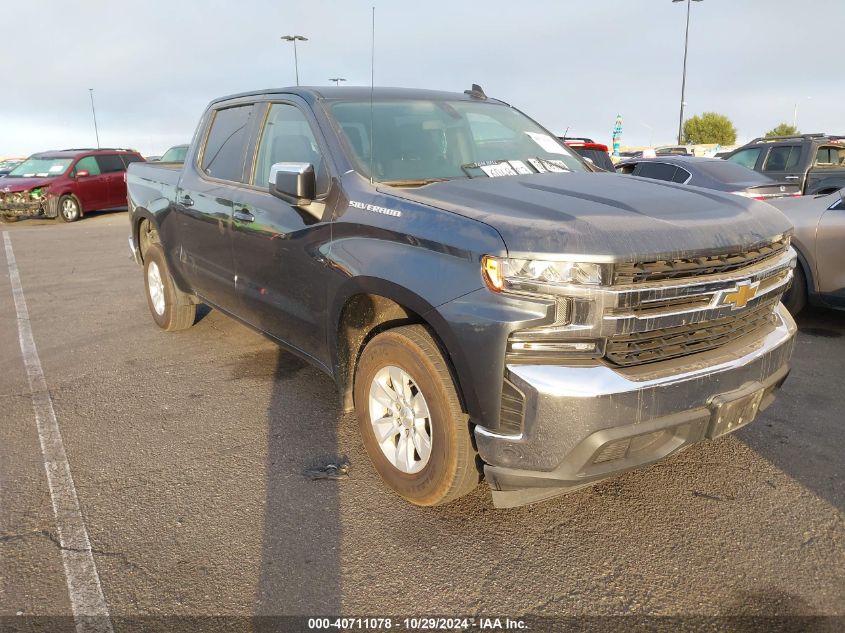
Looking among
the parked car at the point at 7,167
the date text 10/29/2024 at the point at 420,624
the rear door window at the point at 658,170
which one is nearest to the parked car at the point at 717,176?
the rear door window at the point at 658,170

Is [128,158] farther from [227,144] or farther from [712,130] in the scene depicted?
[712,130]

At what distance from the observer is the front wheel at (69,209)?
17047mm

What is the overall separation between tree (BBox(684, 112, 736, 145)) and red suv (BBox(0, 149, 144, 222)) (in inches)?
2416

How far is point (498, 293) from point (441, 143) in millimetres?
1562

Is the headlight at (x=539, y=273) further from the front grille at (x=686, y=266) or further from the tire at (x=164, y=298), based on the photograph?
the tire at (x=164, y=298)

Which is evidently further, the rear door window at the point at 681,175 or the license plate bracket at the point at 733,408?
the rear door window at the point at 681,175

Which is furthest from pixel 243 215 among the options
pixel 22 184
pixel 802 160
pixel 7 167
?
pixel 7 167

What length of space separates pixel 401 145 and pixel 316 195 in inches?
21.9

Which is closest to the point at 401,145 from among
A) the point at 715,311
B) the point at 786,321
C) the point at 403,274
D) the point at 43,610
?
the point at 403,274

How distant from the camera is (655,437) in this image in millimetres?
2555

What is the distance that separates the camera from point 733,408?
269 centimetres

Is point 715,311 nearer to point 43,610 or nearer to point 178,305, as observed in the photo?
point 43,610

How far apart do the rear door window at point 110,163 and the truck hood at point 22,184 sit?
4.94 ft

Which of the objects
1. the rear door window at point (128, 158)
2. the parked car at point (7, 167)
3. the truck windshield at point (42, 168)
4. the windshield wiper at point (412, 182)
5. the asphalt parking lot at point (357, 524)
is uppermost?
the windshield wiper at point (412, 182)
